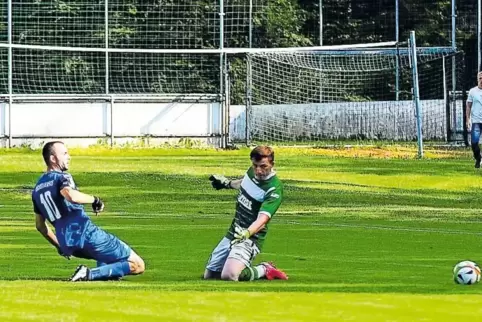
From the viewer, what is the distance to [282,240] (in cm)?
1848

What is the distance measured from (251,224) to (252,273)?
475 mm

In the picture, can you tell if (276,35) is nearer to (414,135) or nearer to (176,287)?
(414,135)

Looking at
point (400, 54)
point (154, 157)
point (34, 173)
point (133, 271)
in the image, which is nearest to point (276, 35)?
point (400, 54)

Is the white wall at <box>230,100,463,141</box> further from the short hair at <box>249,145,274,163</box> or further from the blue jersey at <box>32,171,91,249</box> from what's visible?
the blue jersey at <box>32,171,91,249</box>

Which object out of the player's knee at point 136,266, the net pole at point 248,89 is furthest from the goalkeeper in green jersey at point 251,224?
the net pole at point 248,89

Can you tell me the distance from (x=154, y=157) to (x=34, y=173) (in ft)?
21.3

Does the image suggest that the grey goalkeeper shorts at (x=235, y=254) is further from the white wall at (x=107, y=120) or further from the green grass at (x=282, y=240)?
the white wall at (x=107, y=120)

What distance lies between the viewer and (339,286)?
1260 cm

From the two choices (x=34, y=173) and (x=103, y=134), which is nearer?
(x=34, y=173)

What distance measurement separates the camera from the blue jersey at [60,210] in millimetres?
13266

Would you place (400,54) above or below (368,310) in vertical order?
above

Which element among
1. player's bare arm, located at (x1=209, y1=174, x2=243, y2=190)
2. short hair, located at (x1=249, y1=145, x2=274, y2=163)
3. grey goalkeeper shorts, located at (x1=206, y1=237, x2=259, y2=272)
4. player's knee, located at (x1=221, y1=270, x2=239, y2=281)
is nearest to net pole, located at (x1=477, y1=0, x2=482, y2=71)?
player's bare arm, located at (x1=209, y1=174, x2=243, y2=190)

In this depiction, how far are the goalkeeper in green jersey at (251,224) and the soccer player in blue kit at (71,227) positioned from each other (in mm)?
803

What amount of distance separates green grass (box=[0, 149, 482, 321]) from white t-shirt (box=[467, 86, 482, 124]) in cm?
124
